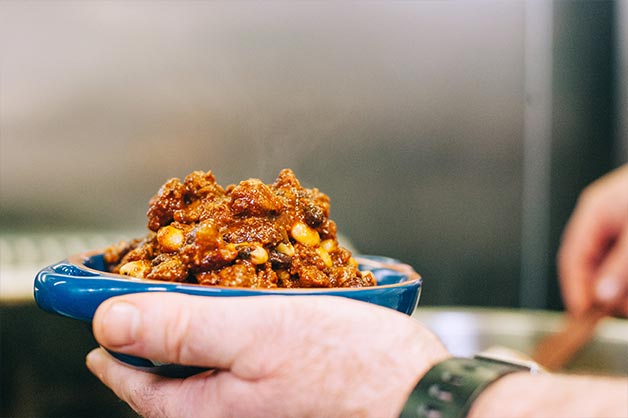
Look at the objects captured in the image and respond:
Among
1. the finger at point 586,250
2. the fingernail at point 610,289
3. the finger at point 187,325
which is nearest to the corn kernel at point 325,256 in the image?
the finger at point 187,325

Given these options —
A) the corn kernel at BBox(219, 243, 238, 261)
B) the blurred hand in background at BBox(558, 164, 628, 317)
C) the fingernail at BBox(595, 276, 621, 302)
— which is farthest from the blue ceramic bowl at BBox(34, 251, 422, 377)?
the blurred hand in background at BBox(558, 164, 628, 317)

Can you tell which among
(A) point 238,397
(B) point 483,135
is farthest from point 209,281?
(B) point 483,135

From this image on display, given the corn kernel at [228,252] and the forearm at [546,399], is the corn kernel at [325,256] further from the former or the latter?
the forearm at [546,399]

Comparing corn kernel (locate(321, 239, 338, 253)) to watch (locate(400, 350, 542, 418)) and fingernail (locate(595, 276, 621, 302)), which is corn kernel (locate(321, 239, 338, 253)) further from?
fingernail (locate(595, 276, 621, 302))

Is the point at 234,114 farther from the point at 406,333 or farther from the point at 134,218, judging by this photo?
the point at 406,333

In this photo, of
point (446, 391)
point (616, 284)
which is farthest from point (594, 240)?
point (446, 391)
